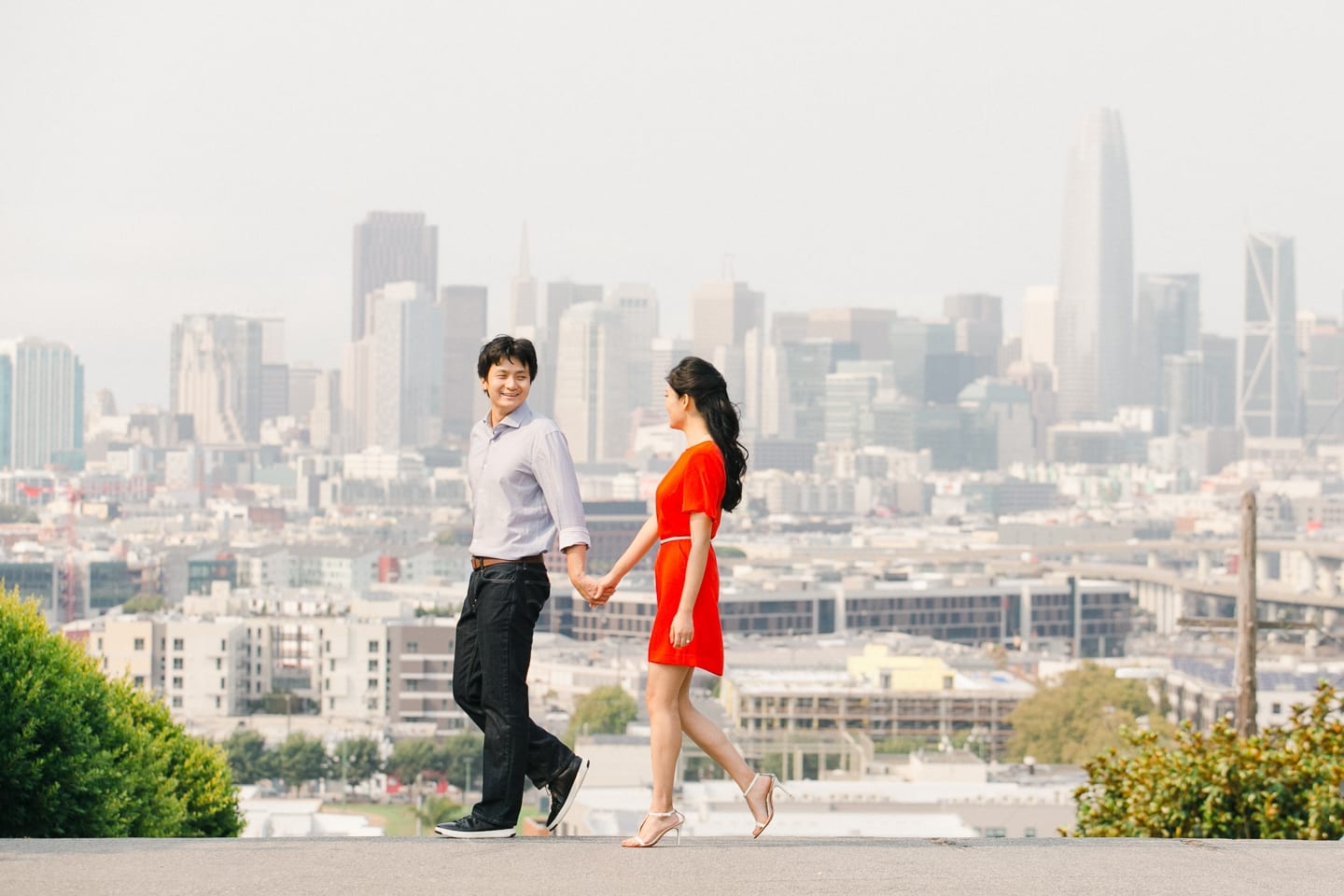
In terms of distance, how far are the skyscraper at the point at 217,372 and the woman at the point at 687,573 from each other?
437 ft

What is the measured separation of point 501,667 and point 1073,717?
1292 inches

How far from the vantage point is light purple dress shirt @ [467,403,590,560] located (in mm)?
4199

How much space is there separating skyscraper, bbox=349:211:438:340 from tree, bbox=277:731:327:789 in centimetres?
11447

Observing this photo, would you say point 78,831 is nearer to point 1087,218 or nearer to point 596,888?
point 596,888

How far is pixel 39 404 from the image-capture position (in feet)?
411

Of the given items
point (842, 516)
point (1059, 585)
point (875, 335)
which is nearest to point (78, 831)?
point (1059, 585)

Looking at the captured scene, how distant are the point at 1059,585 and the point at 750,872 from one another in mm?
63307

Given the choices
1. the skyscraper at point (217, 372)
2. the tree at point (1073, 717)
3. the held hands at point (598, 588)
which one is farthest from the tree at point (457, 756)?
the skyscraper at point (217, 372)

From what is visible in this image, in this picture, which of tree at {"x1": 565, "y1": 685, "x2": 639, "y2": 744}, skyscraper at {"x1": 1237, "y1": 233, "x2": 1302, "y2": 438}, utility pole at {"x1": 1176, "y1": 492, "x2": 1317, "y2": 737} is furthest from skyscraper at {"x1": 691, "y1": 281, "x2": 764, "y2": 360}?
utility pole at {"x1": 1176, "y1": 492, "x2": 1317, "y2": 737}

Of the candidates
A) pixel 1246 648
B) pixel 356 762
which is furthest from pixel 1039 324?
pixel 1246 648

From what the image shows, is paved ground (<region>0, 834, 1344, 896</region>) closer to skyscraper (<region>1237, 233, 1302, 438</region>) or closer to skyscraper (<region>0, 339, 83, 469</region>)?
skyscraper (<region>0, 339, 83, 469</region>)

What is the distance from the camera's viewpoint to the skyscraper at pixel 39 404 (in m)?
122

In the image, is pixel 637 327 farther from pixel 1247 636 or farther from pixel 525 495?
pixel 525 495

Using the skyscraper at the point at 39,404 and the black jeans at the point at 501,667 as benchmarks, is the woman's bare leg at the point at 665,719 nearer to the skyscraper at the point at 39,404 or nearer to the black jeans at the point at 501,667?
the black jeans at the point at 501,667
